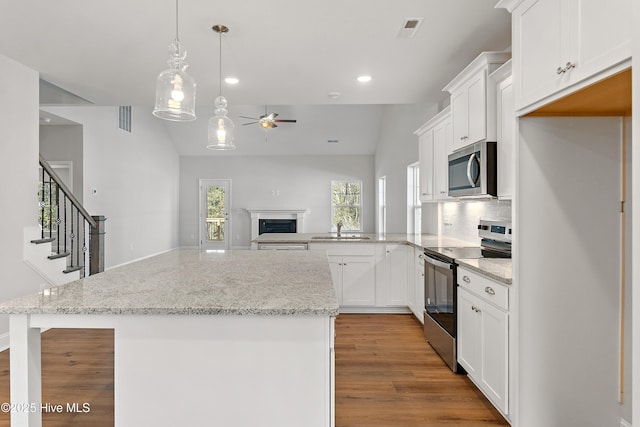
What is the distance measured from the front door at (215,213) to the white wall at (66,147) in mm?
4611

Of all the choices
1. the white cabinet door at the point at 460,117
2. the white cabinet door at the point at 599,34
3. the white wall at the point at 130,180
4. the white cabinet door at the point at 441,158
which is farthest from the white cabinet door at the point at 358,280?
the white wall at the point at 130,180

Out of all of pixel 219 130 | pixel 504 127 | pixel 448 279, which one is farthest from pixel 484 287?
pixel 219 130

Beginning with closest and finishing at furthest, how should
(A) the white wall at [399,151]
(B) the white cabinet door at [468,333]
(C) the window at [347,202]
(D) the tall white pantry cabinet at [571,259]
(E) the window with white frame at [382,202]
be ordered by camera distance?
1. (D) the tall white pantry cabinet at [571,259]
2. (B) the white cabinet door at [468,333]
3. (A) the white wall at [399,151]
4. (E) the window with white frame at [382,202]
5. (C) the window at [347,202]

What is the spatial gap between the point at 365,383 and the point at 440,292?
0.94m

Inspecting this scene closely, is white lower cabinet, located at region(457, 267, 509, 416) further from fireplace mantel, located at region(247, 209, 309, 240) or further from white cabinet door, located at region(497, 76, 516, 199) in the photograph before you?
fireplace mantel, located at region(247, 209, 309, 240)

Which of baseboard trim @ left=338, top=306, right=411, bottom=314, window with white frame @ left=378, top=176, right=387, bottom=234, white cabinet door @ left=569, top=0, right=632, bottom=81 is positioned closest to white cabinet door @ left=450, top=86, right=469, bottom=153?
white cabinet door @ left=569, top=0, right=632, bottom=81

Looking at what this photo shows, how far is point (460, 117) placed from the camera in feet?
10.9

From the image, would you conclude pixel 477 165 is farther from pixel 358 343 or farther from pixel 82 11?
pixel 82 11

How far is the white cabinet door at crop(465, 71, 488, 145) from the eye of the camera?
9.37 ft

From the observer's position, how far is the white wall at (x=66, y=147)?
21.6 ft

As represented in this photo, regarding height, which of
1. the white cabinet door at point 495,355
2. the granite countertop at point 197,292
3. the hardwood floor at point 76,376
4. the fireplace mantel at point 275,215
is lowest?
the hardwood floor at point 76,376

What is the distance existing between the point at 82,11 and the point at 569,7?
282cm

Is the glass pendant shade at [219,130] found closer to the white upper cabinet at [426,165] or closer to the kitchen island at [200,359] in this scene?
the kitchen island at [200,359]

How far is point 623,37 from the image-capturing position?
1316mm
